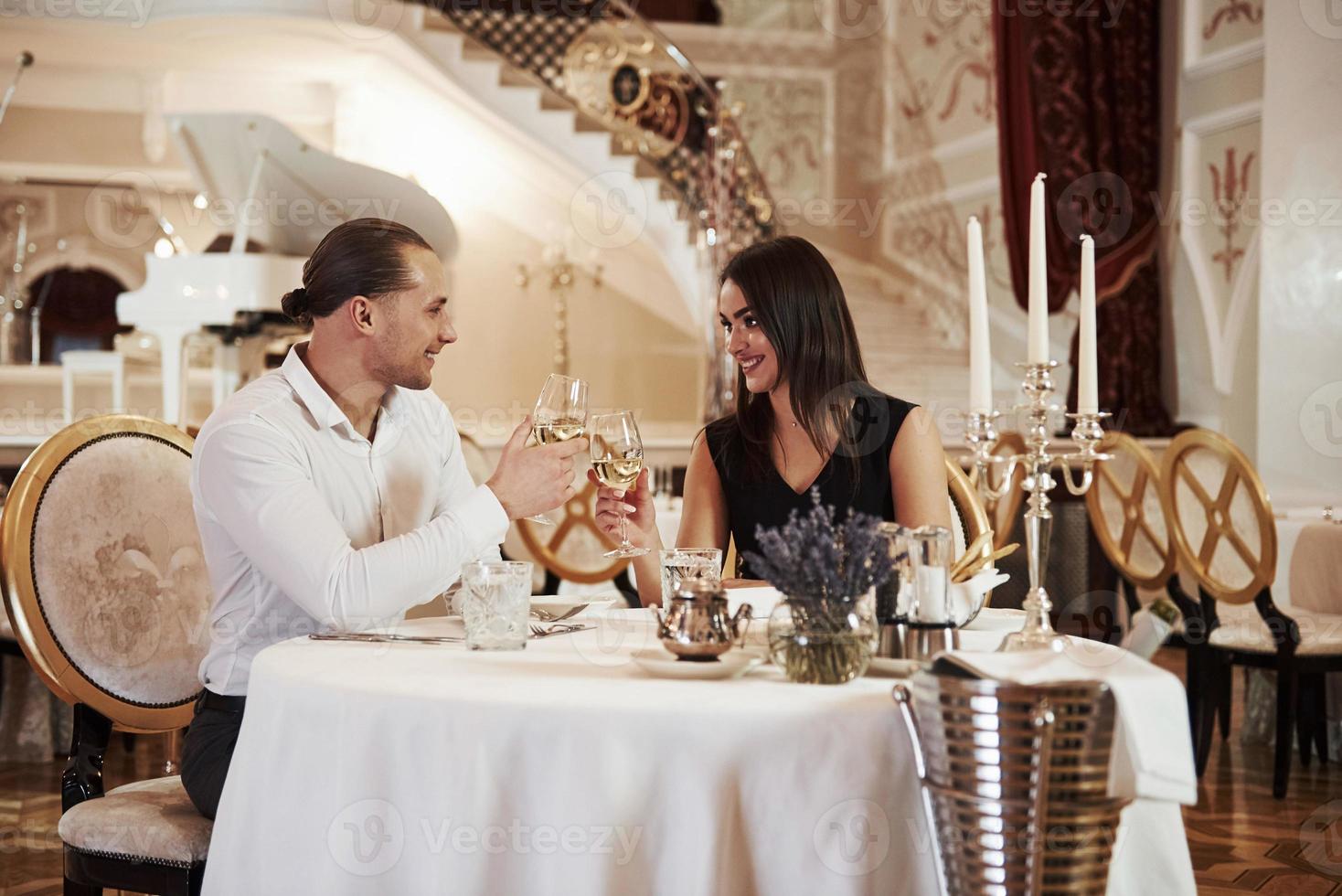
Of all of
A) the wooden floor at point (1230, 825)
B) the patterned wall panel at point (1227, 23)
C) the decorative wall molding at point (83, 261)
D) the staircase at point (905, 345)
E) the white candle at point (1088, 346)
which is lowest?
the wooden floor at point (1230, 825)

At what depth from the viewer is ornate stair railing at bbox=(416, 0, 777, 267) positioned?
9.15 meters

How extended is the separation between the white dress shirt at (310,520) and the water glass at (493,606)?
141 mm

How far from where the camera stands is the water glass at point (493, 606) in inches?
68.1

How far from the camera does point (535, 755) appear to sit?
1.39 meters

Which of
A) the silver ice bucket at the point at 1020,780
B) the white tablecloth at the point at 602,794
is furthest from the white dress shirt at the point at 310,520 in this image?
the silver ice bucket at the point at 1020,780

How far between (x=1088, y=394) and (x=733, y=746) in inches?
31.5

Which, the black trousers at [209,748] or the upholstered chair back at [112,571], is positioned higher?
the upholstered chair back at [112,571]

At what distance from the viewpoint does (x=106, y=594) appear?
2191mm

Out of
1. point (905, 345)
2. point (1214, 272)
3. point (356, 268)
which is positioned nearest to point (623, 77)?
point (905, 345)

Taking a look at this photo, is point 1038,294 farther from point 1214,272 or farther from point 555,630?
point 1214,272

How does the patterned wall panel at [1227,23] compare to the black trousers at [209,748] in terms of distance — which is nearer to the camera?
the black trousers at [209,748]

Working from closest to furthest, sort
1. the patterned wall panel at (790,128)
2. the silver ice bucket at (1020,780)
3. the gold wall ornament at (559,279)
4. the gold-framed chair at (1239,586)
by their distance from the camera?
the silver ice bucket at (1020,780), the gold-framed chair at (1239,586), the gold wall ornament at (559,279), the patterned wall panel at (790,128)

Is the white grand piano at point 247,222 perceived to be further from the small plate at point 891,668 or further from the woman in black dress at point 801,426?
the small plate at point 891,668

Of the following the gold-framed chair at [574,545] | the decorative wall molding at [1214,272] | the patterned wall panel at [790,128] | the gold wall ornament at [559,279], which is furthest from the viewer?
the patterned wall panel at [790,128]
